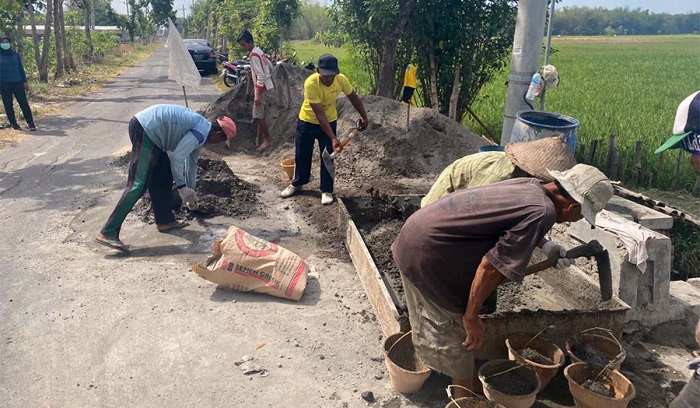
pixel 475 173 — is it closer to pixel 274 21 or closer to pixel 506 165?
pixel 506 165

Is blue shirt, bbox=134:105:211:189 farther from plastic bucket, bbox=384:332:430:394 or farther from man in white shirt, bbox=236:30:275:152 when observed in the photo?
man in white shirt, bbox=236:30:275:152

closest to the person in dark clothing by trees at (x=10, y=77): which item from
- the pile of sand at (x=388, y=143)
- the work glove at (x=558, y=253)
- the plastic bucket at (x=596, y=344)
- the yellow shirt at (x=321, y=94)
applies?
the pile of sand at (x=388, y=143)

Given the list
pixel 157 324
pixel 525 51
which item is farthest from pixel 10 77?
pixel 525 51

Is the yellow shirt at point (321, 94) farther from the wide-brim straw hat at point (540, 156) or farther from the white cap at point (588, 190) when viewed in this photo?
the white cap at point (588, 190)

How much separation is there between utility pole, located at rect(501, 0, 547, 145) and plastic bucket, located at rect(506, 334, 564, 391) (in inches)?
129

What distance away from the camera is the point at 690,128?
304cm

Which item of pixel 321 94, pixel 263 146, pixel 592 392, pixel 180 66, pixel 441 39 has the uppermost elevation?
pixel 441 39

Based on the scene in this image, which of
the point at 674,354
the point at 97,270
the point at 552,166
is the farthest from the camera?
the point at 97,270

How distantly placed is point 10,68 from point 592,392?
11.3m

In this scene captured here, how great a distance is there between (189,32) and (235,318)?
73.8 meters

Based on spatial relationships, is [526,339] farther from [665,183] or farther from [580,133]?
[580,133]

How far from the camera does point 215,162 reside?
7309 millimetres

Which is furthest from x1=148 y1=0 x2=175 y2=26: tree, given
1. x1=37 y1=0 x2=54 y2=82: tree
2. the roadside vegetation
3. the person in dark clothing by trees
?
the person in dark clothing by trees

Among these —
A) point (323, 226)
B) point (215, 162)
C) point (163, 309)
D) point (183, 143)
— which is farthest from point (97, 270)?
point (215, 162)
